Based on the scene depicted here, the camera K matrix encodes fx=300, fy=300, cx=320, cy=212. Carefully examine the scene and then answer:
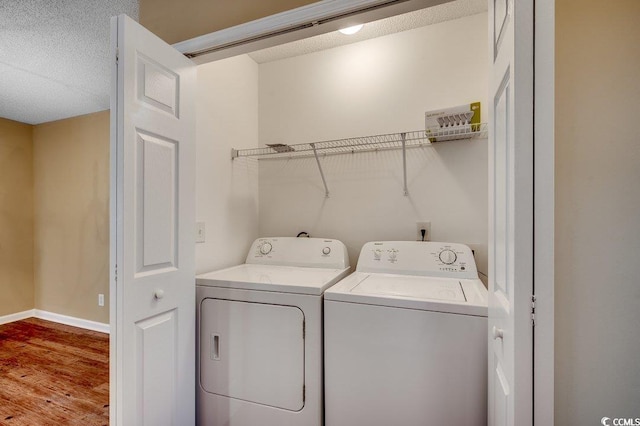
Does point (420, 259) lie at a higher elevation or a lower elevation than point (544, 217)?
lower

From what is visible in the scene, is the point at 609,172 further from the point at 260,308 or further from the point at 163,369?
the point at 163,369

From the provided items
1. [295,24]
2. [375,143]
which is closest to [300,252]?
[375,143]

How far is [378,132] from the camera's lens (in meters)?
2.16

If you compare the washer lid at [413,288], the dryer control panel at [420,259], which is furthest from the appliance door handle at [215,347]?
the dryer control panel at [420,259]

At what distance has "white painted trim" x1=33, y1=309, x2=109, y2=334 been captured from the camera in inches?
135

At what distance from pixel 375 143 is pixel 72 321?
4.09 m

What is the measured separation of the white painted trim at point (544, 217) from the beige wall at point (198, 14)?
96 centimetres

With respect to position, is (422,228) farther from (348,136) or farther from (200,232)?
(200,232)

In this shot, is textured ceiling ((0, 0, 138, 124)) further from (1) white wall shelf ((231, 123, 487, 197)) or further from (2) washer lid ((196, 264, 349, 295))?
(2) washer lid ((196, 264, 349, 295))

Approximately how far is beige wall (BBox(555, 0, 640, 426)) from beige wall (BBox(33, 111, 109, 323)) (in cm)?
402

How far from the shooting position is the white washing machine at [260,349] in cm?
142

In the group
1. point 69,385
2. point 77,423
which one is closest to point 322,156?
point 77,423

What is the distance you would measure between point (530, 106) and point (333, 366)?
125 centimetres

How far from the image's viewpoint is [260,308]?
1.52m
